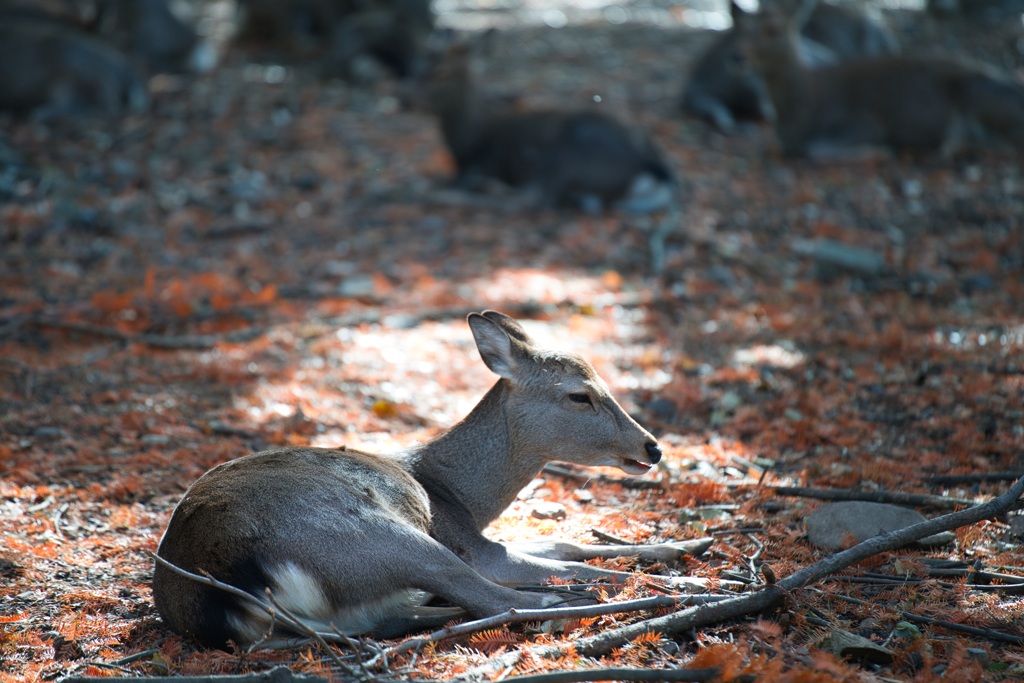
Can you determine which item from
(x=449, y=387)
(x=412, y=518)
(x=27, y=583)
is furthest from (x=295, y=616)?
(x=449, y=387)

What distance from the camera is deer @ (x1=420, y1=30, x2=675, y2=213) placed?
10.5m

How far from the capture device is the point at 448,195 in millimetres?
10859

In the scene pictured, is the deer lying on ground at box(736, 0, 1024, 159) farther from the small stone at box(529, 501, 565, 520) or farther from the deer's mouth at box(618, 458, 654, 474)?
the deer's mouth at box(618, 458, 654, 474)

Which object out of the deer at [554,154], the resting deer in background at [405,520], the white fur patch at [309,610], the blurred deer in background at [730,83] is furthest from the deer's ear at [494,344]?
the blurred deer in background at [730,83]

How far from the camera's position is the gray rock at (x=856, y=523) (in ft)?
Result: 14.0

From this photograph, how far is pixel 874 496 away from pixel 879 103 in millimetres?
8116

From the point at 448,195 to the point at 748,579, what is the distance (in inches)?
293

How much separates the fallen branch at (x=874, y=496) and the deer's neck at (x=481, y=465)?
4.13ft


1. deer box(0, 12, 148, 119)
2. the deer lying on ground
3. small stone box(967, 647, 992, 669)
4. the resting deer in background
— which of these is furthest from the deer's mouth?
deer box(0, 12, 148, 119)

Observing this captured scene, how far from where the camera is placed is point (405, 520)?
13.0 feet

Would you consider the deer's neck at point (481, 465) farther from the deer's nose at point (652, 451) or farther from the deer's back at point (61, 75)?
the deer's back at point (61, 75)

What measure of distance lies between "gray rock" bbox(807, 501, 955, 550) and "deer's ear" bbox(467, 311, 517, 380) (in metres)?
1.47

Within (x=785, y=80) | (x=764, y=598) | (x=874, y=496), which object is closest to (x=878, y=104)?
(x=785, y=80)

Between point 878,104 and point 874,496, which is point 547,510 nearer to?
point 874,496
